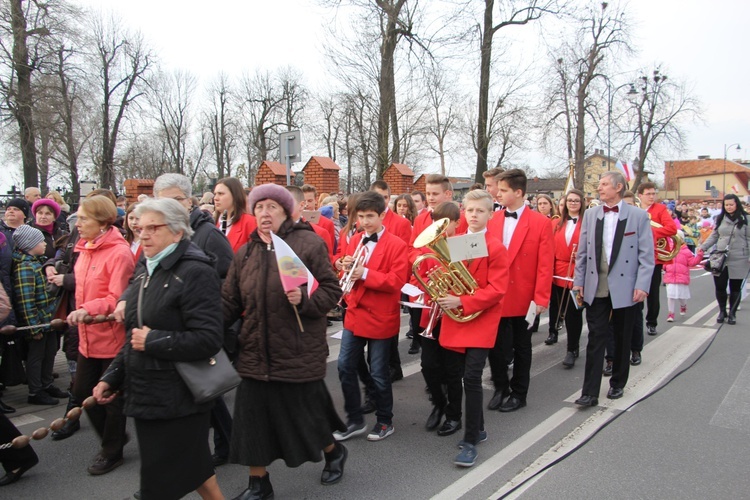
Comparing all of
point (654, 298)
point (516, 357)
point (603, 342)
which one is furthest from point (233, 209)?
point (654, 298)

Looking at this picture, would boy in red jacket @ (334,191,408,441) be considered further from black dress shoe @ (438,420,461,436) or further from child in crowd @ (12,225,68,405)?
child in crowd @ (12,225,68,405)

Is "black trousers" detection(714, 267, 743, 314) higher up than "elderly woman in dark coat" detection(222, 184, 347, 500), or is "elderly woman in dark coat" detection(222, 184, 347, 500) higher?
"elderly woman in dark coat" detection(222, 184, 347, 500)

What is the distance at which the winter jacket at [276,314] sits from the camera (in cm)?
327

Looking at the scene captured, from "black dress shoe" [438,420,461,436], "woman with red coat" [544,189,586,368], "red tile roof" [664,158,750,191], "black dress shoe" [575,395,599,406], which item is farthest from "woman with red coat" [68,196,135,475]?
"red tile roof" [664,158,750,191]

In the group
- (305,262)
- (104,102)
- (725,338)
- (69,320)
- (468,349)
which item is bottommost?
(725,338)

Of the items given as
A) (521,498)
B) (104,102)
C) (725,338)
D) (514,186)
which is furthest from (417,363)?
(104,102)

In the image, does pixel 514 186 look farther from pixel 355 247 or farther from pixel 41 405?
pixel 41 405

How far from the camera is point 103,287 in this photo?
401 cm

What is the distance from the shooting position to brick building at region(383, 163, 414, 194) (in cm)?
1494

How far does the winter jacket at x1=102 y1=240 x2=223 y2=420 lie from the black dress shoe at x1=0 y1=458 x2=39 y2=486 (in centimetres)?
154

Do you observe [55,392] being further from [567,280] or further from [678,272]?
[678,272]

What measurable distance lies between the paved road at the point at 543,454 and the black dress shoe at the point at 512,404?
0.07m

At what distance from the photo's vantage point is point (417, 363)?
6.71m

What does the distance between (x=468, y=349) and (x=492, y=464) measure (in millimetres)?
805
